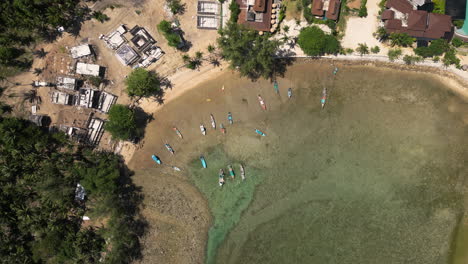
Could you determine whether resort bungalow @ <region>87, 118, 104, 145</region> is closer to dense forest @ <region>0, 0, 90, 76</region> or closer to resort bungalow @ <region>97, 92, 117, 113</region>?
resort bungalow @ <region>97, 92, 117, 113</region>

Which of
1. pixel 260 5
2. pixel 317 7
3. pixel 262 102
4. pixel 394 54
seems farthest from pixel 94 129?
pixel 394 54

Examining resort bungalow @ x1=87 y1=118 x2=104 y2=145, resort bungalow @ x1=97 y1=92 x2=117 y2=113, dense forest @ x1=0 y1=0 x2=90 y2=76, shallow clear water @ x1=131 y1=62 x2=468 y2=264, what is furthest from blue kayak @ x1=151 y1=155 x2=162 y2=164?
dense forest @ x1=0 y1=0 x2=90 y2=76

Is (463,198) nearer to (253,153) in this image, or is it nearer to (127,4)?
(253,153)

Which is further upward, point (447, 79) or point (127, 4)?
point (127, 4)

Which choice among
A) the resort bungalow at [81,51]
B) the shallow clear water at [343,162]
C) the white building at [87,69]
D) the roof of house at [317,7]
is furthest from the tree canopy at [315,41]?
the resort bungalow at [81,51]

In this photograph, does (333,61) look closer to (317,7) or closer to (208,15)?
(317,7)

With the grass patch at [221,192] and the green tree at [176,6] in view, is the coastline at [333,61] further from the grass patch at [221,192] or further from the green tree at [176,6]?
the grass patch at [221,192]

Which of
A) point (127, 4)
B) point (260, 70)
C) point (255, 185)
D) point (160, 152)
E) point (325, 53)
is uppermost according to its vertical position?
point (127, 4)

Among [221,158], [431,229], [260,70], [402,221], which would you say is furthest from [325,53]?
Result: [431,229]
